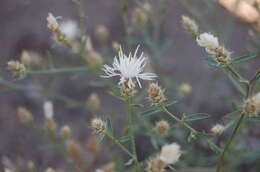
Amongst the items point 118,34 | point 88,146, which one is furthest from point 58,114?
point 118,34

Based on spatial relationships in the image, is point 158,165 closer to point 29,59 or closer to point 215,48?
point 215,48

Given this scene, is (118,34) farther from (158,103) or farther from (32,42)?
(158,103)

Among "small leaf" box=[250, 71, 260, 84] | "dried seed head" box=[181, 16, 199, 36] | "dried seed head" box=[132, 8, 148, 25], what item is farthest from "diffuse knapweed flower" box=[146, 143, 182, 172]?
"dried seed head" box=[132, 8, 148, 25]

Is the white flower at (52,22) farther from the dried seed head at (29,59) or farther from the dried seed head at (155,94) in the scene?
the dried seed head at (155,94)

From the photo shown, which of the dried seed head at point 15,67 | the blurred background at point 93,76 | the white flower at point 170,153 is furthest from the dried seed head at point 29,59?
the white flower at point 170,153

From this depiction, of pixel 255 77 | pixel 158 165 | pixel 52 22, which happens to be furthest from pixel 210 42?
pixel 52 22

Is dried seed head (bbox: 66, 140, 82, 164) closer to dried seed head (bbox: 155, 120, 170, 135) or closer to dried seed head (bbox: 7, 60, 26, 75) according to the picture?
dried seed head (bbox: 7, 60, 26, 75)

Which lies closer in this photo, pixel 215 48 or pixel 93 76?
pixel 215 48
